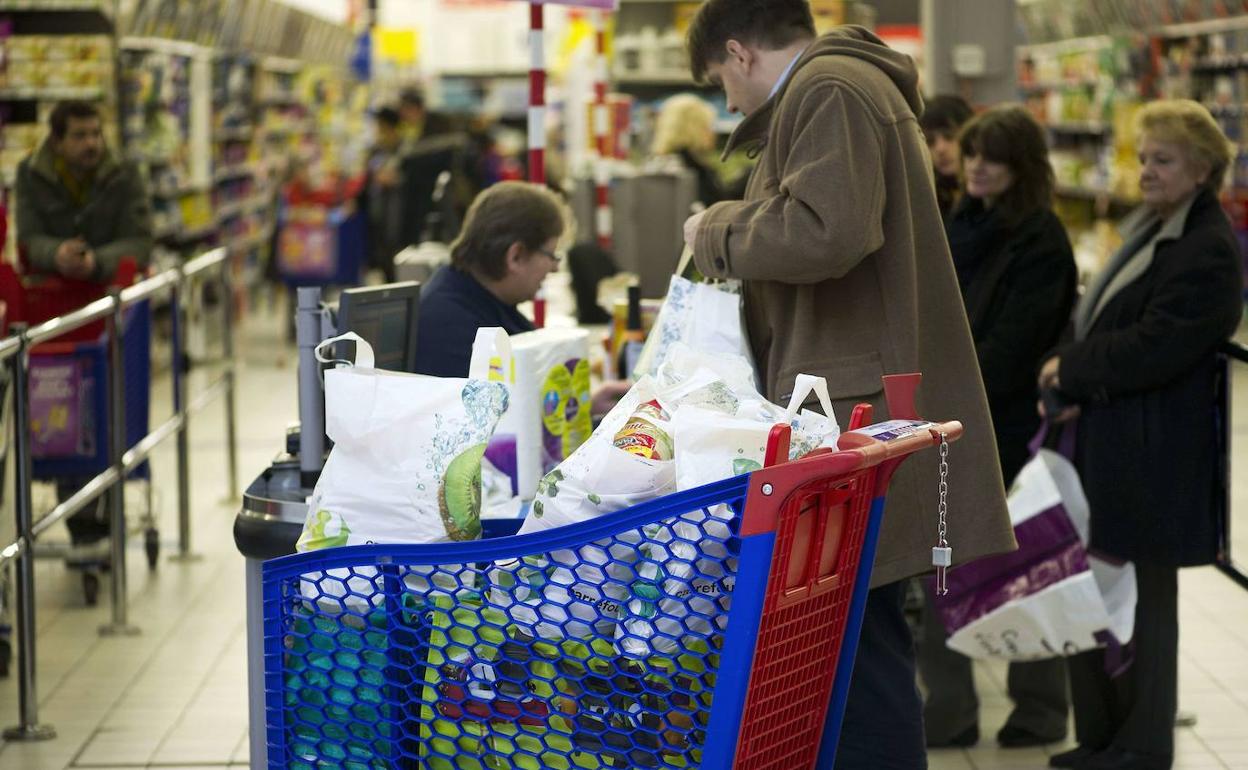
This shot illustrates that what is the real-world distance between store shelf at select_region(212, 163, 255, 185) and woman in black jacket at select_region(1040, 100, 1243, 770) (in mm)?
10244

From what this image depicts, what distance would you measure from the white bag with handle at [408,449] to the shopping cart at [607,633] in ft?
0.30

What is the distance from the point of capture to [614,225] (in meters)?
6.56

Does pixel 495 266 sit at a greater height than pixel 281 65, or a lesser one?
lesser

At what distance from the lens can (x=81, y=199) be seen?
6168mm

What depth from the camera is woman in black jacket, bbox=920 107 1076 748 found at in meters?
3.62

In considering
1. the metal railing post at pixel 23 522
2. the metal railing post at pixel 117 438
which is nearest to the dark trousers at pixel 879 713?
→ the metal railing post at pixel 23 522

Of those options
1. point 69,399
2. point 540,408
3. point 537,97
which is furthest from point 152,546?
point 540,408

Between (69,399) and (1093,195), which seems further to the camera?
(1093,195)

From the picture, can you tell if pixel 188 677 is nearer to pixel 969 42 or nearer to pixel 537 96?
pixel 537 96

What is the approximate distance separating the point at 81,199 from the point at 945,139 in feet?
11.2

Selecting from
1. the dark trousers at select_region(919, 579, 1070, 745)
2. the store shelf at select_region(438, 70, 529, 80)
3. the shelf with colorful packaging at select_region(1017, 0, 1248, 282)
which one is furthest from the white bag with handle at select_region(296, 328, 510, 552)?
the store shelf at select_region(438, 70, 529, 80)

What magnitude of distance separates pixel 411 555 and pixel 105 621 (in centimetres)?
338

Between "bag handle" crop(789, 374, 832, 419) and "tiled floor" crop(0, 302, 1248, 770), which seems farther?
"tiled floor" crop(0, 302, 1248, 770)

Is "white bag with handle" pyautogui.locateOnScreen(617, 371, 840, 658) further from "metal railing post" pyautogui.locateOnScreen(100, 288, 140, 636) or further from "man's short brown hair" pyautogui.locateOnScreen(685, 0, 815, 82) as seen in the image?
"metal railing post" pyautogui.locateOnScreen(100, 288, 140, 636)
